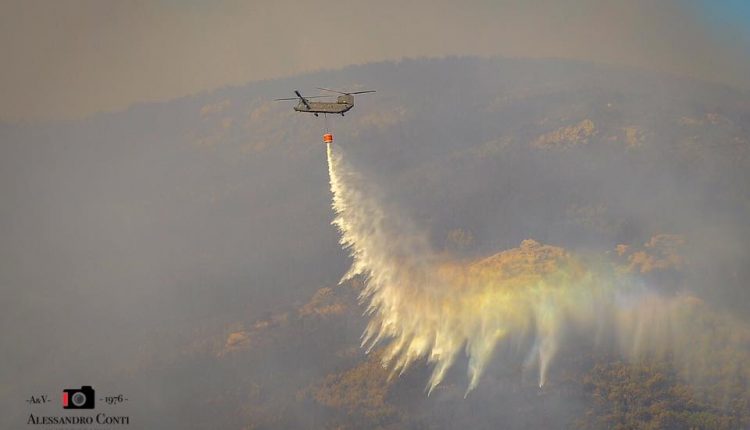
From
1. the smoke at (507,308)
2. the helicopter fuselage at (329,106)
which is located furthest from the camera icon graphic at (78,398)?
the helicopter fuselage at (329,106)

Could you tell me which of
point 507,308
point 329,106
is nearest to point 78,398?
point 329,106

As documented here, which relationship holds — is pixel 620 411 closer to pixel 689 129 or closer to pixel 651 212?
pixel 651 212

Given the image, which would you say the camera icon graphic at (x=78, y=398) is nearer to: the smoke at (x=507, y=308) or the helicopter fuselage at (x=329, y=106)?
the smoke at (x=507, y=308)

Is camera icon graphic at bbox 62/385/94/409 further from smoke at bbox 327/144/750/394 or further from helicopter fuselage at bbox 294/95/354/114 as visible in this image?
helicopter fuselage at bbox 294/95/354/114

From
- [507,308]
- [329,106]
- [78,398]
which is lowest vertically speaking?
[78,398]

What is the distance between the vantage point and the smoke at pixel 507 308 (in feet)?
415

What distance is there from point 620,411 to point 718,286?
121 ft

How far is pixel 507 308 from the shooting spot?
130 metres

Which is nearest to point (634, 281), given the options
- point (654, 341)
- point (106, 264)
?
point (654, 341)

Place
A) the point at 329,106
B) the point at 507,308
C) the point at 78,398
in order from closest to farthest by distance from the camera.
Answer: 1. the point at 329,106
2. the point at 78,398
3. the point at 507,308

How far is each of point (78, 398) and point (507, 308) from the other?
237 feet

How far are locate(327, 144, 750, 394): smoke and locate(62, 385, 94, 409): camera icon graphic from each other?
152ft

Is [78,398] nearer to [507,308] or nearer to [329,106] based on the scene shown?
[329,106]

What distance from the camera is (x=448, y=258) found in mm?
141625
